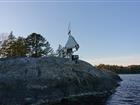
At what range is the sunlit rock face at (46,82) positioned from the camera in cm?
4208

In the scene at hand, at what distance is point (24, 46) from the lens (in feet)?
313

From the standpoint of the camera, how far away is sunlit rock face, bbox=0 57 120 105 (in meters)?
42.1

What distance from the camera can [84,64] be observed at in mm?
59031

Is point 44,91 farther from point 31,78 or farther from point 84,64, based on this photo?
point 84,64

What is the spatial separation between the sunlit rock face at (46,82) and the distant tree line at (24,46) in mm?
39203

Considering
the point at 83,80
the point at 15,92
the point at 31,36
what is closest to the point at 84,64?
the point at 83,80

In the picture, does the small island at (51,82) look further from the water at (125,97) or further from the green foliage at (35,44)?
the green foliage at (35,44)

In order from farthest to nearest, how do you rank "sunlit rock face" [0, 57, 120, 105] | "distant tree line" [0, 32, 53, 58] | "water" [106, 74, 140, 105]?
"distant tree line" [0, 32, 53, 58], "sunlit rock face" [0, 57, 120, 105], "water" [106, 74, 140, 105]

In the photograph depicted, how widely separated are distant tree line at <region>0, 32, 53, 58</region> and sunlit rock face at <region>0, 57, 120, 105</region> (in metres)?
39.2

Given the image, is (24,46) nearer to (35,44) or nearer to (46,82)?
(35,44)

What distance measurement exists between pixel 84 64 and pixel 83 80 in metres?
7.71

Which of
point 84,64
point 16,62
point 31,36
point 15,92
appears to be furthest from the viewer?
point 31,36

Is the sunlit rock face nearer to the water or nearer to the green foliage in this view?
the water

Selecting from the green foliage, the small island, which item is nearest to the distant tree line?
the green foliage
